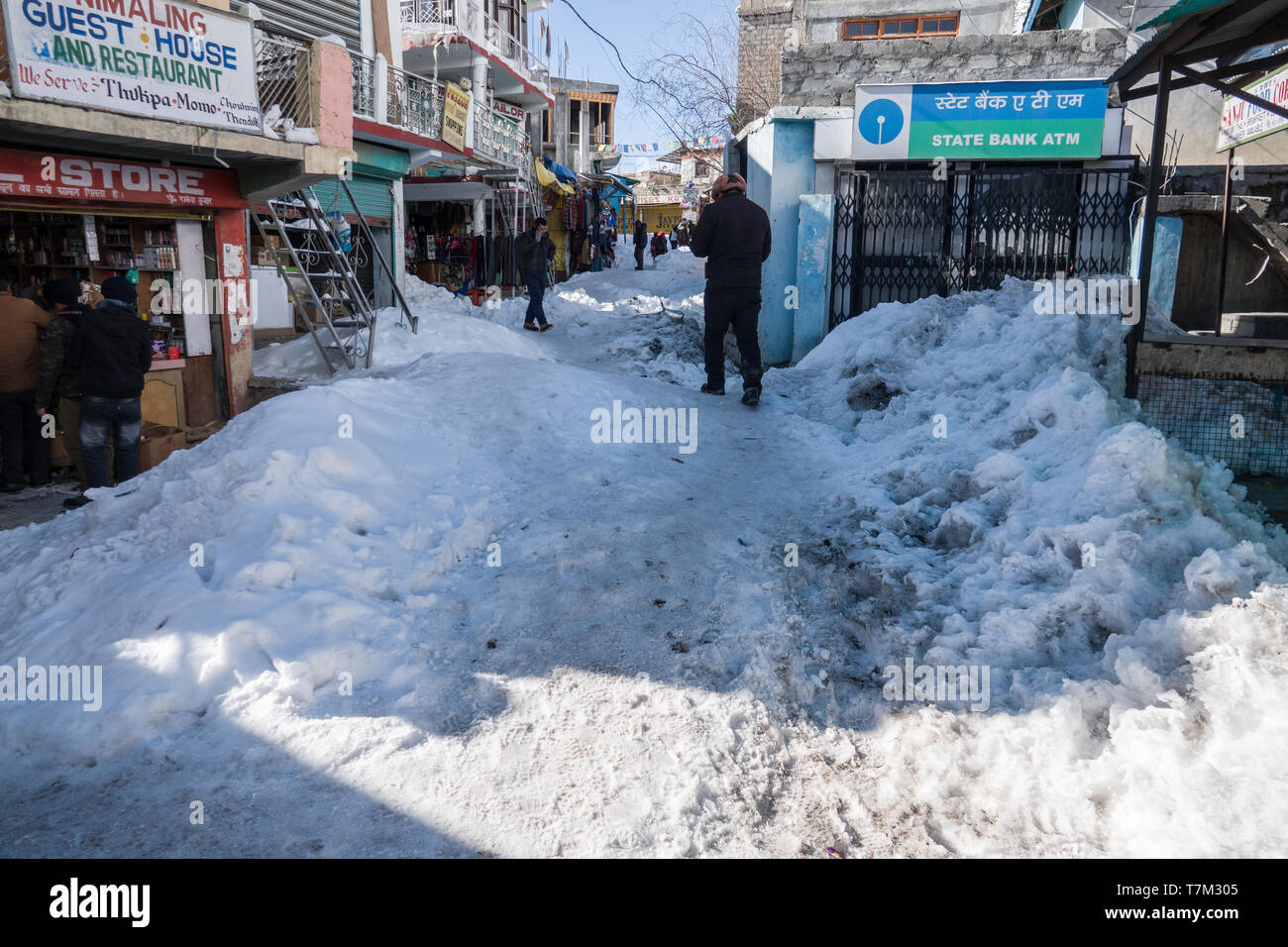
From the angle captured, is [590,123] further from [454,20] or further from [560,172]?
[454,20]

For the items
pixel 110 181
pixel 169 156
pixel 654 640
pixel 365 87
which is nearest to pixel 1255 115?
pixel 654 640

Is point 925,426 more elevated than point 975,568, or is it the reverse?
point 925,426

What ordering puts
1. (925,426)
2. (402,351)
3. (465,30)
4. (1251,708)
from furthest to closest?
(465,30), (402,351), (925,426), (1251,708)

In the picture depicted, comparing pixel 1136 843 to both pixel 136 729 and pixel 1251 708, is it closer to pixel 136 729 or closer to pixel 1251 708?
pixel 1251 708

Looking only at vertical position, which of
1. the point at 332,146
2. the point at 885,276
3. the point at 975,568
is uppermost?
the point at 332,146

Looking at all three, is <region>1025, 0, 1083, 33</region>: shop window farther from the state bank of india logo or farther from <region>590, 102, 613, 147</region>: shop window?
<region>590, 102, 613, 147</region>: shop window

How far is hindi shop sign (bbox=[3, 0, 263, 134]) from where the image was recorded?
7.26m

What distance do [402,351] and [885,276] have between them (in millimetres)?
7351

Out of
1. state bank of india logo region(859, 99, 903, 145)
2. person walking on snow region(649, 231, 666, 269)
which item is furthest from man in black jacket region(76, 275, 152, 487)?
person walking on snow region(649, 231, 666, 269)

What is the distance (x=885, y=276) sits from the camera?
1261cm

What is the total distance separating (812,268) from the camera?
12.5m

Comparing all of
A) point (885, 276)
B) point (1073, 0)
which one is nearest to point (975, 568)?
point (885, 276)

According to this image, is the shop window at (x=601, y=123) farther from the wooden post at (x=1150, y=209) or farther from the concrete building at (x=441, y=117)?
A: the wooden post at (x=1150, y=209)

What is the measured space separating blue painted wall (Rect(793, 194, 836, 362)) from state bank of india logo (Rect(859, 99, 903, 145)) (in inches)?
44.7
